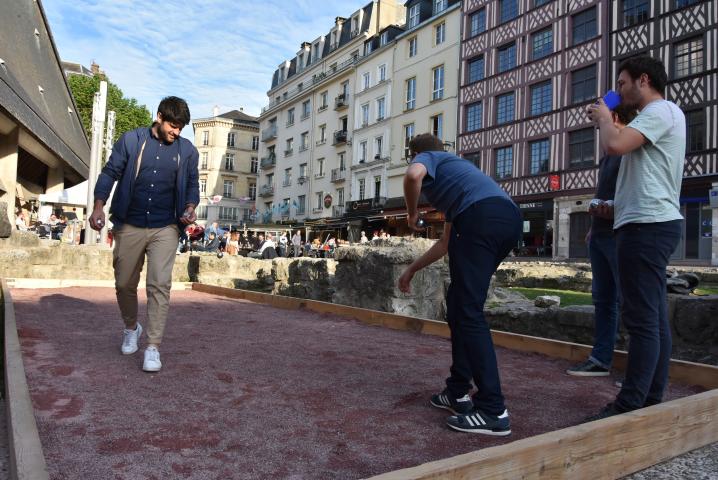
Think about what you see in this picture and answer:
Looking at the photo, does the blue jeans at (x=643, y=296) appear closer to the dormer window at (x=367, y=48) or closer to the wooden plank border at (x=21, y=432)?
the wooden plank border at (x=21, y=432)

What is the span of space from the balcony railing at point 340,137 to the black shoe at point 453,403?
3755 cm

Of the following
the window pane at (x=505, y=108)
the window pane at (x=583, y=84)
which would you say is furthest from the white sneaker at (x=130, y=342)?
the window pane at (x=505, y=108)

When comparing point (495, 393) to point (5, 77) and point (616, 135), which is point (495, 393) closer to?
point (616, 135)

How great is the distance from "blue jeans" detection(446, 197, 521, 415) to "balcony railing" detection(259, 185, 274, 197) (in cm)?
4850

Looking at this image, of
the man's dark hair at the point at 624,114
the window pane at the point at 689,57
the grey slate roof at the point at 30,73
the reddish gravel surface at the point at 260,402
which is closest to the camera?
the reddish gravel surface at the point at 260,402

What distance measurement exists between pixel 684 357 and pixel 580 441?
3098mm

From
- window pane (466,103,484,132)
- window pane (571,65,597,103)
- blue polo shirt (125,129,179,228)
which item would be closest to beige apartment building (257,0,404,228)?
window pane (466,103,484,132)

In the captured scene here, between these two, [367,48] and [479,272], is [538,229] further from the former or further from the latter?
[479,272]

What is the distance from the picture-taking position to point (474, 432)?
241 cm

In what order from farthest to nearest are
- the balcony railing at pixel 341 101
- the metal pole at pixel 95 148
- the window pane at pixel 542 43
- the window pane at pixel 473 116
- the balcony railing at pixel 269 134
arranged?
the balcony railing at pixel 269 134 < the balcony railing at pixel 341 101 < the window pane at pixel 473 116 < the window pane at pixel 542 43 < the metal pole at pixel 95 148

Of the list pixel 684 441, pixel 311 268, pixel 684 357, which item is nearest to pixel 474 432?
pixel 684 441

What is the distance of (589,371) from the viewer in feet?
12.0

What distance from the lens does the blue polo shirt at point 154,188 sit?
3725 mm

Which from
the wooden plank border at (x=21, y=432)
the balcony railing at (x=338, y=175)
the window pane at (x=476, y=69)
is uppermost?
the window pane at (x=476, y=69)
